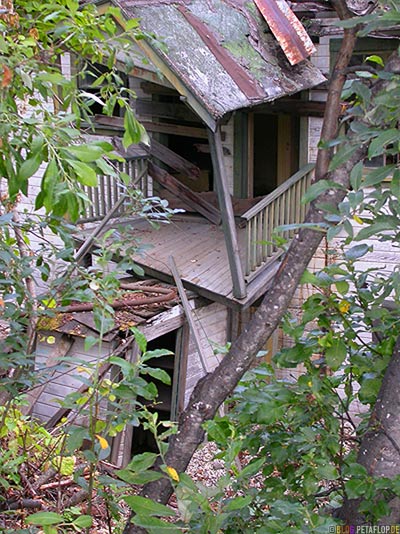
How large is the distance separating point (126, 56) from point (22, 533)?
7.21 ft

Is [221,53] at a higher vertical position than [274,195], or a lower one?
higher

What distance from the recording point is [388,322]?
2.66 m

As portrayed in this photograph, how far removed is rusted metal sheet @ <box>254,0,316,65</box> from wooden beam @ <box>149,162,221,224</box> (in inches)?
94.5

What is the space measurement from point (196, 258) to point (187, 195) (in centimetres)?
127

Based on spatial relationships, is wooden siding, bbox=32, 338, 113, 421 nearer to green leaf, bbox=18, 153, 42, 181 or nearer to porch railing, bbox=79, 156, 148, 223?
porch railing, bbox=79, 156, 148, 223

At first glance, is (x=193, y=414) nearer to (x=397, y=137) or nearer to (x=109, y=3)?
(x=397, y=137)

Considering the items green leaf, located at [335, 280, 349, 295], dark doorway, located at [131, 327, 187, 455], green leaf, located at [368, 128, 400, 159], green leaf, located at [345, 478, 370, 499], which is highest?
green leaf, located at [368, 128, 400, 159]

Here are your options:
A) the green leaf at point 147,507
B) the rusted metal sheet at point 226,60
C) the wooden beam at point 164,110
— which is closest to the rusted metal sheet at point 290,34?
the rusted metal sheet at point 226,60

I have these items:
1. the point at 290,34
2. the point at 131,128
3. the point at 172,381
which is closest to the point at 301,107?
the point at 290,34

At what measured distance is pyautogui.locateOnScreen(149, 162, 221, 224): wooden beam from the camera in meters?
10.2

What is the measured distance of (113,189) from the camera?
32.1 feet

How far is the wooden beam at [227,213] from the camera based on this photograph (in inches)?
291

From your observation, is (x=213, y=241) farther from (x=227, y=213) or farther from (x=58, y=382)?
(x=58, y=382)

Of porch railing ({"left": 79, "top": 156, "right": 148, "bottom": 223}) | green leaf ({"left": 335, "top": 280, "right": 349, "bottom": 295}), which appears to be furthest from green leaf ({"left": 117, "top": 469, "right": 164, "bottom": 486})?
porch railing ({"left": 79, "top": 156, "right": 148, "bottom": 223})
